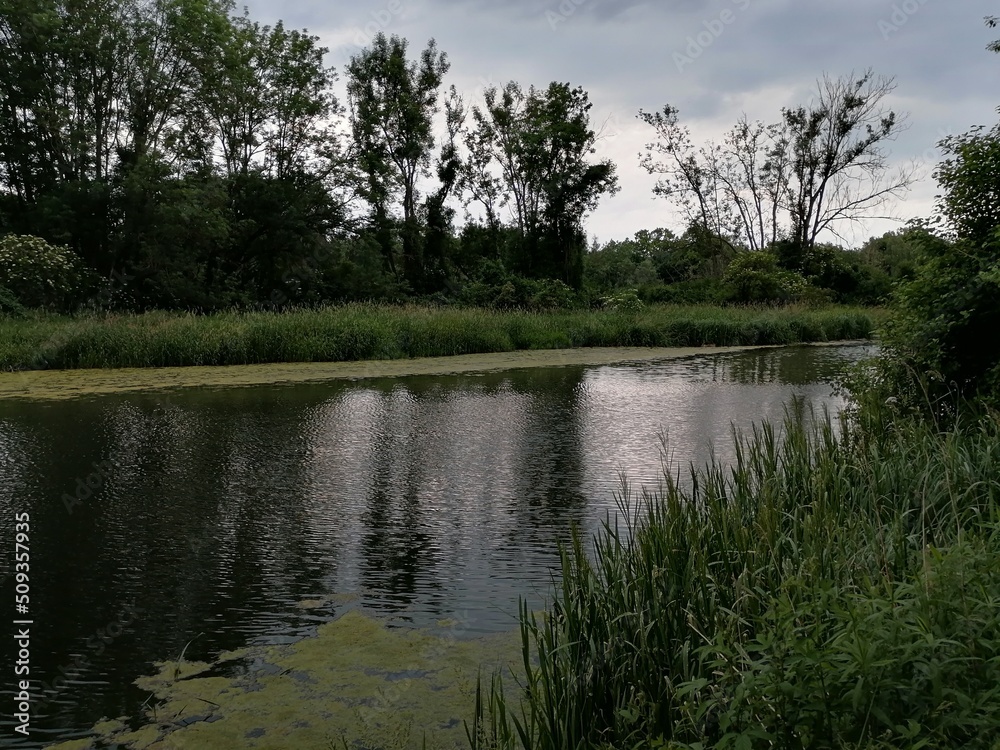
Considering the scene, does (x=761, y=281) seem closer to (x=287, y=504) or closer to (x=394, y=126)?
(x=394, y=126)

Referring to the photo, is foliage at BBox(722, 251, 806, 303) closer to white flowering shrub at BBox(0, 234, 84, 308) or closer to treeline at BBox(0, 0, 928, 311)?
treeline at BBox(0, 0, 928, 311)

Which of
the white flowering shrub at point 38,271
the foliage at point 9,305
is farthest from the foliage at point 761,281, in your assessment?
the foliage at point 9,305

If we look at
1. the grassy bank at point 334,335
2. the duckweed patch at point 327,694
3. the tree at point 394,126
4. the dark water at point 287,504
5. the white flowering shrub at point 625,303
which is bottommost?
the duckweed patch at point 327,694

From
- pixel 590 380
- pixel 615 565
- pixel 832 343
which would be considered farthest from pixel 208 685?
pixel 832 343

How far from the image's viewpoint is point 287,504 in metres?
6.07

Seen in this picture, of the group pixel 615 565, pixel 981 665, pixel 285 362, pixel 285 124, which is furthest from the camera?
pixel 285 124

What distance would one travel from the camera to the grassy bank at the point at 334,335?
46.8 ft

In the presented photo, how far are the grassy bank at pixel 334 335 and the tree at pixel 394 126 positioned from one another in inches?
441

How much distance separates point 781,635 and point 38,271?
21519mm

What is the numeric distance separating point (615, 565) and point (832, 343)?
20.5 meters

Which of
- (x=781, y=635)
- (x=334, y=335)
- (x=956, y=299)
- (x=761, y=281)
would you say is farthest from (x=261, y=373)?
(x=761, y=281)

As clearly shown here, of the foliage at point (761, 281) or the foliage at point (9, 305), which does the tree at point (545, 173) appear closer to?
the foliage at point (761, 281)

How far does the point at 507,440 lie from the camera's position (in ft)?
27.7

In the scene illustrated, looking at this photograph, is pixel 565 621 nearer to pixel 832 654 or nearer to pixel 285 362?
pixel 832 654
